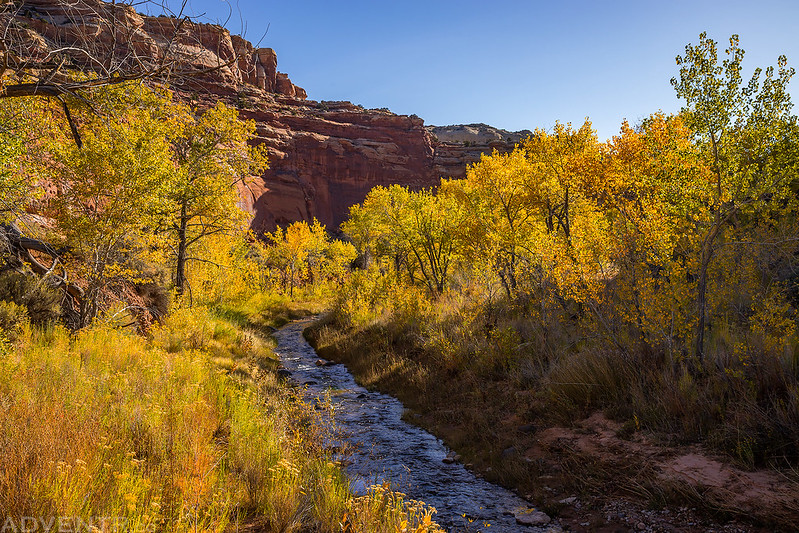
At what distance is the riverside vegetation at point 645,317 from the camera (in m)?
5.77

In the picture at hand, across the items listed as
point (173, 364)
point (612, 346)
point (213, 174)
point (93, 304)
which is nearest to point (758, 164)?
point (612, 346)

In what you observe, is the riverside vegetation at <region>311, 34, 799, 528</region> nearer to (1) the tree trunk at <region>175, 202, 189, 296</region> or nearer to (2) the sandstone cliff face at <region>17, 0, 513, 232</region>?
(1) the tree trunk at <region>175, 202, 189, 296</region>

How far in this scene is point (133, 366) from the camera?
7.47m

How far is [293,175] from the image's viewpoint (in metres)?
Result: 67.1

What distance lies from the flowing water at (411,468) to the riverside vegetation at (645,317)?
0.47 metres

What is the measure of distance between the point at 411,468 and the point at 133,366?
5.49 meters

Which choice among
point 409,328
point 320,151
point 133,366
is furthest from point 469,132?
point 133,366

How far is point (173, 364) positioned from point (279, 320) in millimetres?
18602

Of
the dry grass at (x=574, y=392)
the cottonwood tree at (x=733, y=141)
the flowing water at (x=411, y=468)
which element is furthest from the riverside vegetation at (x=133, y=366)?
the cottonwood tree at (x=733, y=141)

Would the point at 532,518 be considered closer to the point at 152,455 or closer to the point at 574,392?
the point at 574,392

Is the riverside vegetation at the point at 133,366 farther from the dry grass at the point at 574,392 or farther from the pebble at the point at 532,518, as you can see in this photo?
the dry grass at the point at 574,392

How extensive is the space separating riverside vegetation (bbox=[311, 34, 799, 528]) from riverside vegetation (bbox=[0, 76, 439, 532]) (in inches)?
137

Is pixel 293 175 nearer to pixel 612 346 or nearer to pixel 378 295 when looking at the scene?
pixel 378 295

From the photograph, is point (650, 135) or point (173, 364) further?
point (650, 135)
